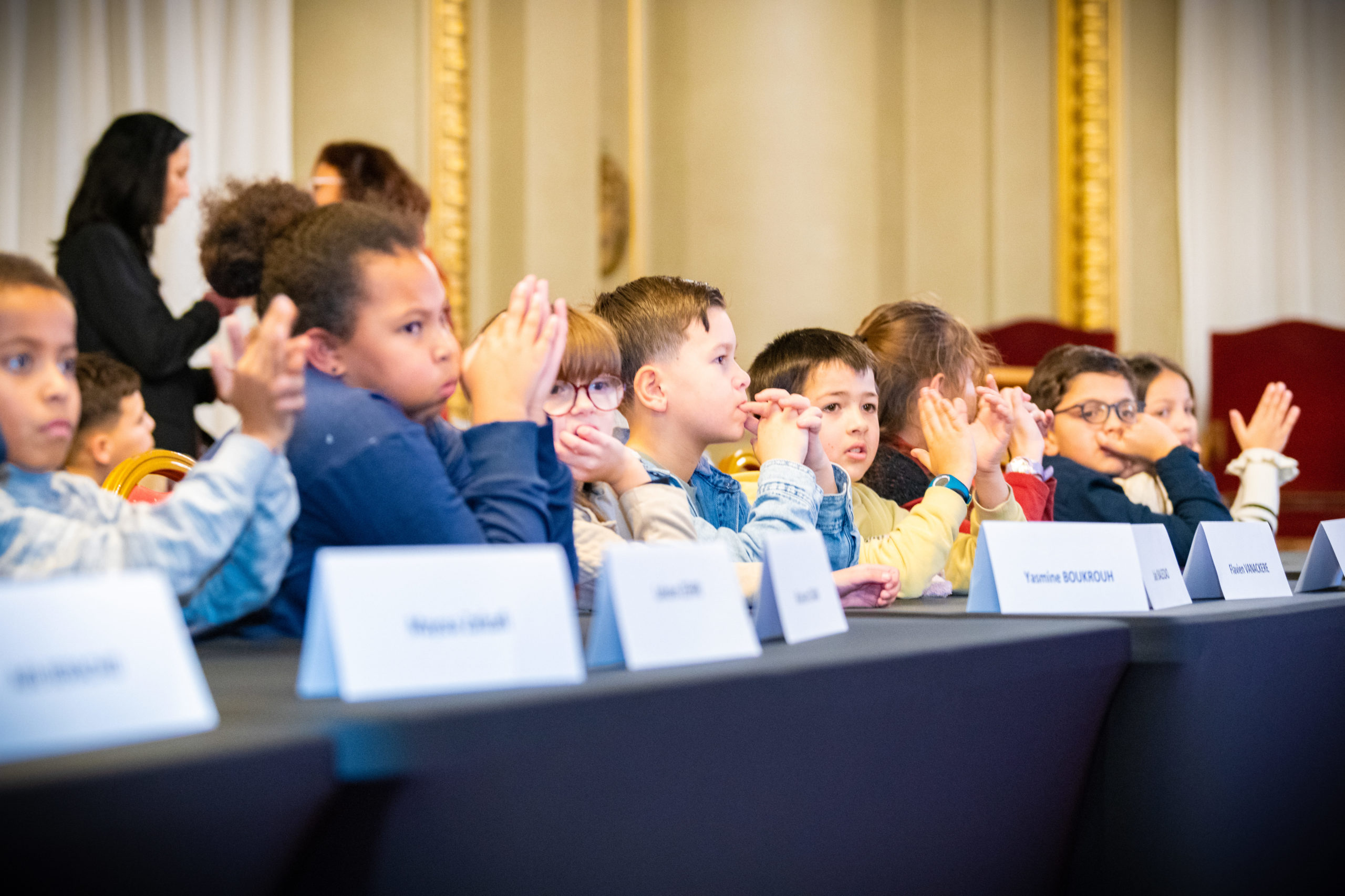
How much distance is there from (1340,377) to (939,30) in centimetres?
197

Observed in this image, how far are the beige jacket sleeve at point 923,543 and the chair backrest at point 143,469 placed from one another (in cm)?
84

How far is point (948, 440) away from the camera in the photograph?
1662mm

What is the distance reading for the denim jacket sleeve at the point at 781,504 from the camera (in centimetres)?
138

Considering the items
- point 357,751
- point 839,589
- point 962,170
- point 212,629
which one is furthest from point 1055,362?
point 962,170

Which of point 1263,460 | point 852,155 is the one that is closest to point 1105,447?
point 1263,460

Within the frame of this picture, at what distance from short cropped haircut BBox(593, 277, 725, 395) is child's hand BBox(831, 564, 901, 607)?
476 mm

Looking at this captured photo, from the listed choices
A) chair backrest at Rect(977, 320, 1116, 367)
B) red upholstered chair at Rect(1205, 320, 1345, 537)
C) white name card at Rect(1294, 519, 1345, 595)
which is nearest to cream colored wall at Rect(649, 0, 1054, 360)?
chair backrest at Rect(977, 320, 1116, 367)

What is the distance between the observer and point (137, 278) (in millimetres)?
2387

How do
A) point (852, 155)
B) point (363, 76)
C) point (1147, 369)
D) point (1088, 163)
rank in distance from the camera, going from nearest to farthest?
point (1147, 369) → point (363, 76) → point (852, 155) → point (1088, 163)

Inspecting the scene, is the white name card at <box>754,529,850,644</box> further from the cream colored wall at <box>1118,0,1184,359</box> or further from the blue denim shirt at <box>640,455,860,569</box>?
the cream colored wall at <box>1118,0,1184,359</box>

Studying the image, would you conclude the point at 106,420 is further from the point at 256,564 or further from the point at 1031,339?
the point at 1031,339

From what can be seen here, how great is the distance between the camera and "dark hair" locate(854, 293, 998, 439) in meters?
2.17

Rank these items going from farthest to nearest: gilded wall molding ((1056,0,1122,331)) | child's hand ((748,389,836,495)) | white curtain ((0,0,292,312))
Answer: gilded wall molding ((1056,0,1122,331)), white curtain ((0,0,292,312)), child's hand ((748,389,836,495))

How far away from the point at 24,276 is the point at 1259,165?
516 centimetres
